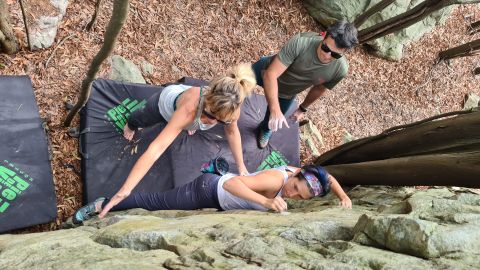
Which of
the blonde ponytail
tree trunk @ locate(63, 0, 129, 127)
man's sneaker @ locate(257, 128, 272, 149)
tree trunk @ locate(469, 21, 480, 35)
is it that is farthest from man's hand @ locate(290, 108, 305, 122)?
tree trunk @ locate(469, 21, 480, 35)

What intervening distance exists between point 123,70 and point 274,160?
204 cm

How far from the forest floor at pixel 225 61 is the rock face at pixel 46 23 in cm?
9

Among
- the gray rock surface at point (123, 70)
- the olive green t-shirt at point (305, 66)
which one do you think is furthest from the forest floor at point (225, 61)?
the olive green t-shirt at point (305, 66)

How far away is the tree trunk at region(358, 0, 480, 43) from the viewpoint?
468cm

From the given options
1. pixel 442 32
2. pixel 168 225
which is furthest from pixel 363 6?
pixel 168 225

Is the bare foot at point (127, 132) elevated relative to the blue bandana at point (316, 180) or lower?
elevated

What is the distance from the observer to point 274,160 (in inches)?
198

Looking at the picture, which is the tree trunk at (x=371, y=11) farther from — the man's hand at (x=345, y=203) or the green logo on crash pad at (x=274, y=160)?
the man's hand at (x=345, y=203)

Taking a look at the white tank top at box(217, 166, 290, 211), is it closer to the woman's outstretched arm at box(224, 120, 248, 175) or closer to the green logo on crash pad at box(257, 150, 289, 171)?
the woman's outstretched arm at box(224, 120, 248, 175)

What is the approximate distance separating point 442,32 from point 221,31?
4481mm

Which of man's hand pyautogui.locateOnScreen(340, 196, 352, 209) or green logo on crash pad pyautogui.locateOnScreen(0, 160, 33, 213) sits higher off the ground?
green logo on crash pad pyautogui.locateOnScreen(0, 160, 33, 213)

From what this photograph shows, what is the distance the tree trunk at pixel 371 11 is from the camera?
17.4 ft

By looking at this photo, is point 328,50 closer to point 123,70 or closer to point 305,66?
point 305,66

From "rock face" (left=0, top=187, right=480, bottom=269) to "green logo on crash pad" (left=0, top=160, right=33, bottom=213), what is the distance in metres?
1.05
